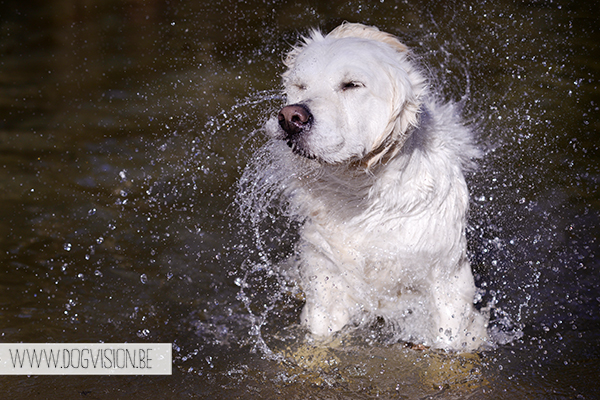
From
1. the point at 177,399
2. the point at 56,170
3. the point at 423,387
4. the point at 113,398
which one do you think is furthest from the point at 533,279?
the point at 56,170

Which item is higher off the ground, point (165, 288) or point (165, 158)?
point (165, 158)

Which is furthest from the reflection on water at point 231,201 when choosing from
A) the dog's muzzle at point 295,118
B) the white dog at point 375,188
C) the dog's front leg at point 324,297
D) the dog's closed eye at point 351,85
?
the dog's closed eye at point 351,85

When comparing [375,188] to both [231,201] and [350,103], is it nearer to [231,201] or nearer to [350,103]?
[350,103]

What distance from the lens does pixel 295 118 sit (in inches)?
106

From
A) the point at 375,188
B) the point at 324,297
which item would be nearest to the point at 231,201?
the point at 324,297

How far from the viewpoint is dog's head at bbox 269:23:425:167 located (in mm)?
2740

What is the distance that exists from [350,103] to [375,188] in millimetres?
544

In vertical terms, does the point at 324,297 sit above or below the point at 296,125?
below

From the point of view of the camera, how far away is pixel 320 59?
2.96m

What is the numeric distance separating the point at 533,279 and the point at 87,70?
6.52 metres

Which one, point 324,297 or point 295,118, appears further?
point 324,297

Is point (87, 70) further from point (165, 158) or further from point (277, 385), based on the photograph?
point (277, 385)

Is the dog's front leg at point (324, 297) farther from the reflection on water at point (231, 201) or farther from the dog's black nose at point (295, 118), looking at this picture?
the dog's black nose at point (295, 118)

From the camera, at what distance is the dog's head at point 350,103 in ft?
8.99
